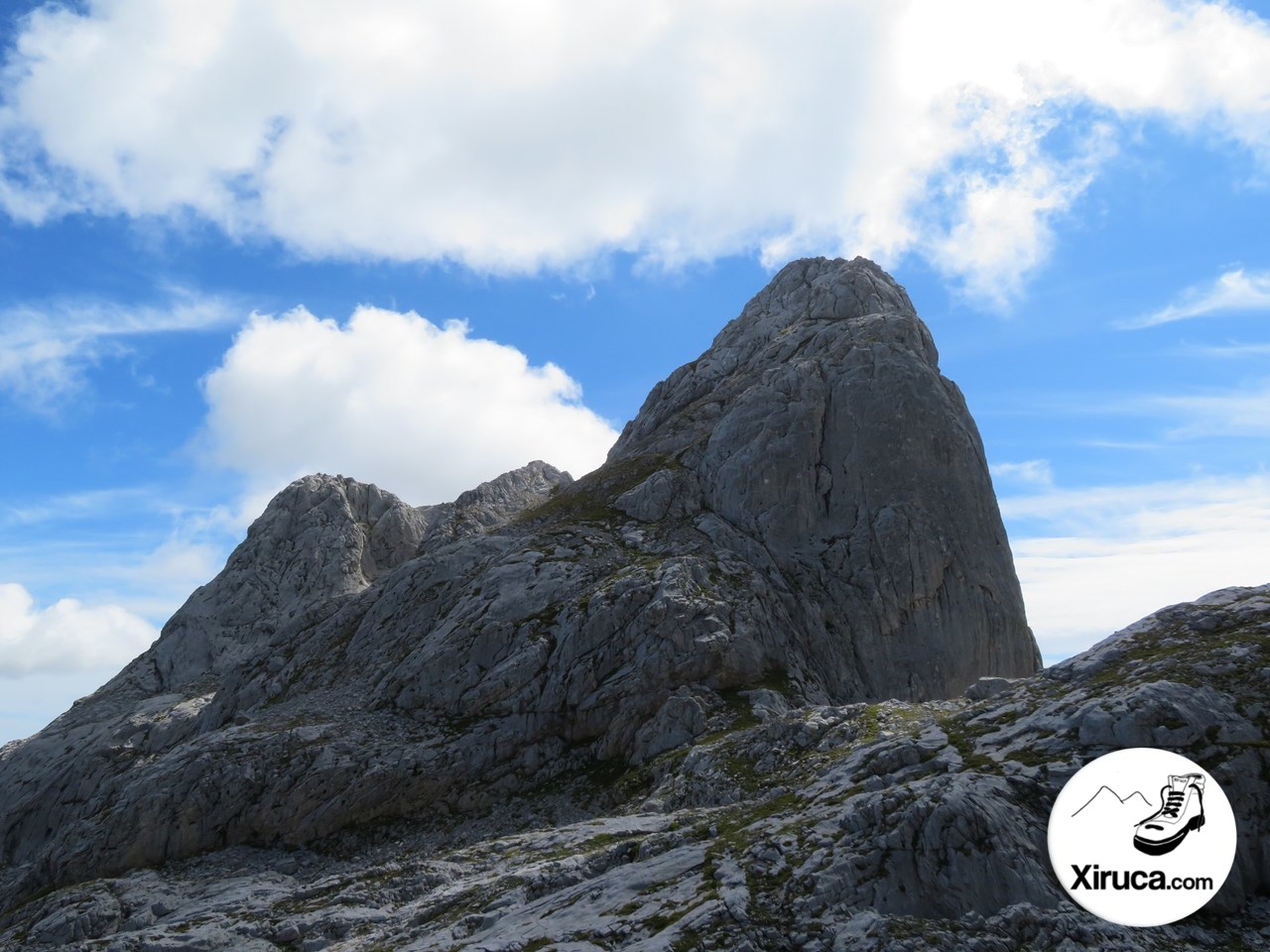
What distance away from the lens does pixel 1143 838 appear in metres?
28.2

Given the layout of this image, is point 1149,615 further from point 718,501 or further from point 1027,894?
point 718,501

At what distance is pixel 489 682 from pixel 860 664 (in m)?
28.4

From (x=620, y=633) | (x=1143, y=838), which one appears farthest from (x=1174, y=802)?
(x=620, y=633)

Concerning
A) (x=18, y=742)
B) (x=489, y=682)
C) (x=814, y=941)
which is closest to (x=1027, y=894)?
(x=814, y=941)

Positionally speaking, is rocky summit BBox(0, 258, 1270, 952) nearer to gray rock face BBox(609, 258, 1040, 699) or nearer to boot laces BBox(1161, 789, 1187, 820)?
gray rock face BBox(609, 258, 1040, 699)

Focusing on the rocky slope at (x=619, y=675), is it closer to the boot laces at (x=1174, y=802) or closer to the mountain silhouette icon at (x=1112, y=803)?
the mountain silhouette icon at (x=1112, y=803)

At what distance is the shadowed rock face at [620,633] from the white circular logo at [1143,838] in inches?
1218

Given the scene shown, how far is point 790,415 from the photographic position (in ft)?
267

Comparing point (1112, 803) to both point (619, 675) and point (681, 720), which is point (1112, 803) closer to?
point (681, 720)

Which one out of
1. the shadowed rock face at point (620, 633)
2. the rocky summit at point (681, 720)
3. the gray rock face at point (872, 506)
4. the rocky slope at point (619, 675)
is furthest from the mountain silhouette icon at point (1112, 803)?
the gray rock face at point (872, 506)

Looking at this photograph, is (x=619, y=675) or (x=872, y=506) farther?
(x=872, y=506)

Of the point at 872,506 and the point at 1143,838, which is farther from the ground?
the point at 872,506

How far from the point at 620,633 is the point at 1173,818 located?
40336mm

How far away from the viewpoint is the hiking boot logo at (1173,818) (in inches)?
1112
